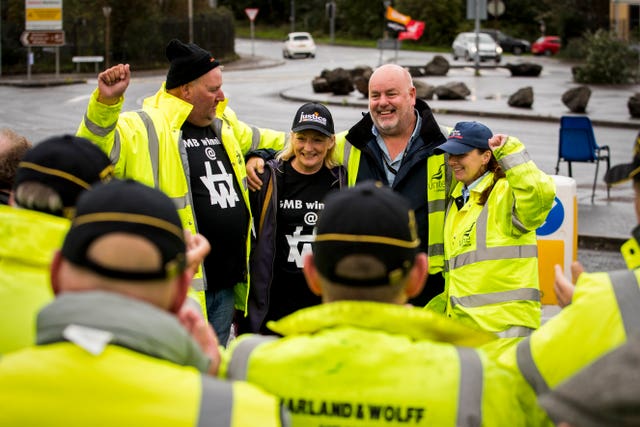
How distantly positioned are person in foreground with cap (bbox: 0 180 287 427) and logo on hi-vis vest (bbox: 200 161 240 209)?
11.5 feet

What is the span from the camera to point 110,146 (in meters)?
5.59

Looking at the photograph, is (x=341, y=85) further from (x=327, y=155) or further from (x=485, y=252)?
(x=485, y=252)

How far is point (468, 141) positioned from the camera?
18.6 feet

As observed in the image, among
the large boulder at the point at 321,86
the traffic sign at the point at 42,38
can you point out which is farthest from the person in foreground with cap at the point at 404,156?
the traffic sign at the point at 42,38

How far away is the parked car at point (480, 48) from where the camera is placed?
54.9m

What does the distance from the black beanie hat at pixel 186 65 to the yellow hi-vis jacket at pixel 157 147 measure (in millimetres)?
108

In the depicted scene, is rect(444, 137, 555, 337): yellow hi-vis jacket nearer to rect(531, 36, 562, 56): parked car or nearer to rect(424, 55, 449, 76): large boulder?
rect(424, 55, 449, 76): large boulder

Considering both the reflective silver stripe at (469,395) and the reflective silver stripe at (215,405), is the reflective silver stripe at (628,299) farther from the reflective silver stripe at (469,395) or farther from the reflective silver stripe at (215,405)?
the reflective silver stripe at (215,405)

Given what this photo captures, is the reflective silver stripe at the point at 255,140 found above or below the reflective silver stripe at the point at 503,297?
above

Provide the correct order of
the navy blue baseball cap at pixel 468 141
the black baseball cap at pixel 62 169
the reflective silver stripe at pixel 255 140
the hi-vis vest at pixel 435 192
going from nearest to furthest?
the black baseball cap at pixel 62 169 → the navy blue baseball cap at pixel 468 141 → the hi-vis vest at pixel 435 192 → the reflective silver stripe at pixel 255 140

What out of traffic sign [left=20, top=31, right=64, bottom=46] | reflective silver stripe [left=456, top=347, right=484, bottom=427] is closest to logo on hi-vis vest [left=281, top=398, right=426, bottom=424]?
reflective silver stripe [left=456, top=347, right=484, bottom=427]

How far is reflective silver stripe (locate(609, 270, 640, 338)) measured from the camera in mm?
2811

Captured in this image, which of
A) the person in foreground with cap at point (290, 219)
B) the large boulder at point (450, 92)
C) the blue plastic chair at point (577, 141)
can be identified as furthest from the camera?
the large boulder at point (450, 92)

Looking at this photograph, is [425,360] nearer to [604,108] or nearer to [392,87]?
[392,87]
